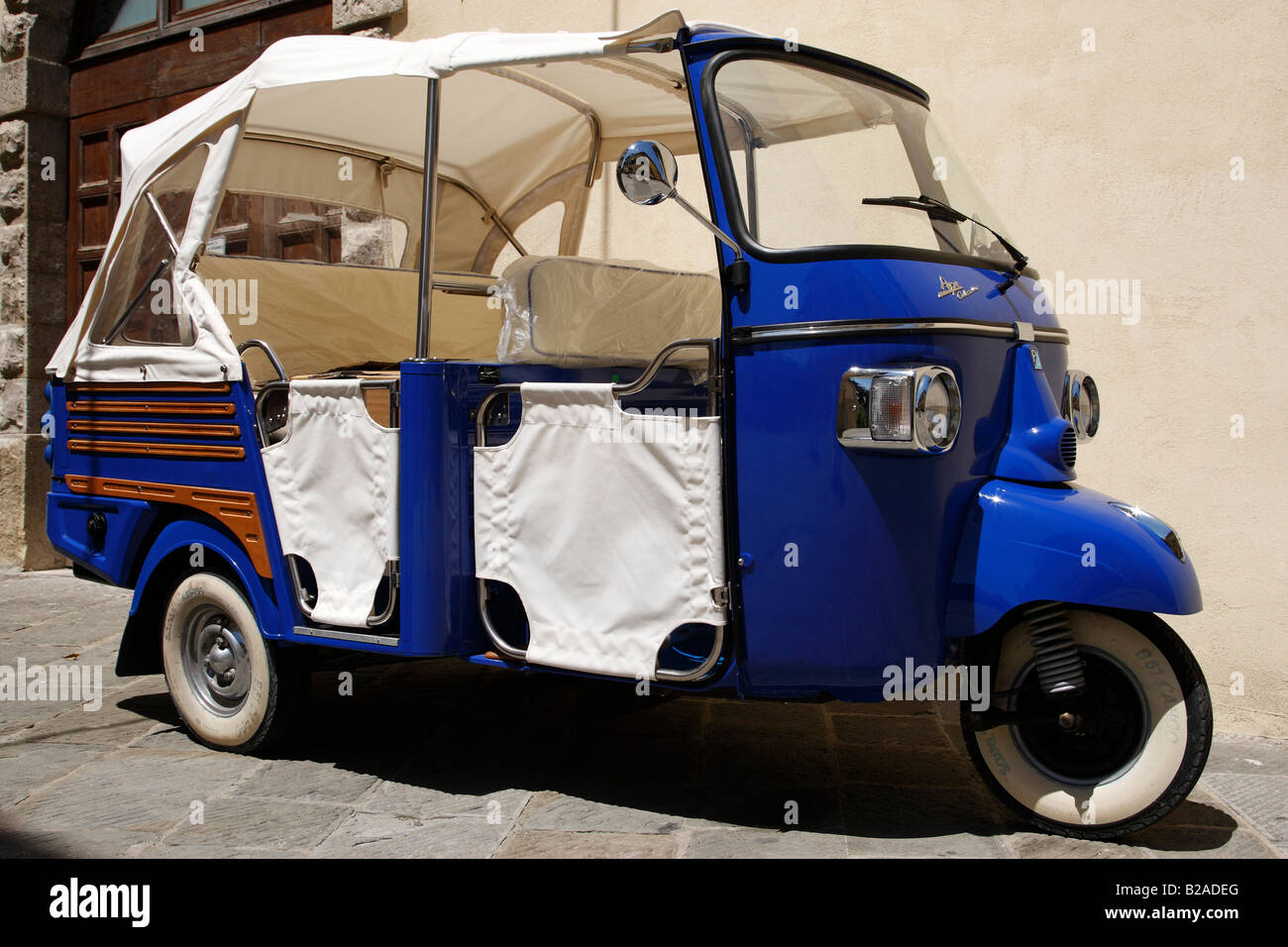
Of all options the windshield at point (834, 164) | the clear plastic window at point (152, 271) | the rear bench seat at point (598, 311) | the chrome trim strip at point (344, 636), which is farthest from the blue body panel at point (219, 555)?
the windshield at point (834, 164)

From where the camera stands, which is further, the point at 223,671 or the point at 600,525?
the point at 223,671

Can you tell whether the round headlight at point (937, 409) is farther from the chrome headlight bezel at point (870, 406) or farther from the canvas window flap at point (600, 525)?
the canvas window flap at point (600, 525)

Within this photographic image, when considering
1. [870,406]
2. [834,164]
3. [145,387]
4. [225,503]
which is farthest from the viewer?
[145,387]

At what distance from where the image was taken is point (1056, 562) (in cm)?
344

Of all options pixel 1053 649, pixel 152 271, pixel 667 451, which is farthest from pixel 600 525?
pixel 152 271

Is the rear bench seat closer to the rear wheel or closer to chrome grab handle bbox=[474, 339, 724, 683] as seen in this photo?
chrome grab handle bbox=[474, 339, 724, 683]

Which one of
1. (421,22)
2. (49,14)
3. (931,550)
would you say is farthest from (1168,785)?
(49,14)

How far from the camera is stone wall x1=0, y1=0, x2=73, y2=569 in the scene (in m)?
9.78

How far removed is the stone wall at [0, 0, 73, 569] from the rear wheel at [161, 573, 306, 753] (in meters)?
5.39

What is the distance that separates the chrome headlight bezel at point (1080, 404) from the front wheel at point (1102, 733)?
861mm

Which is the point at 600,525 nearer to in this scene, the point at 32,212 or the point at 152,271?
the point at 152,271

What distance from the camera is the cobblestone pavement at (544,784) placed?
3.79 m

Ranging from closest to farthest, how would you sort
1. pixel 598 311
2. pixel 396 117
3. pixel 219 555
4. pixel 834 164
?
1. pixel 834 164
2. pixel 598 311
3. pixel 219 555
4. pixel 396 117

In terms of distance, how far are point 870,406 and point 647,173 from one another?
0.91m
